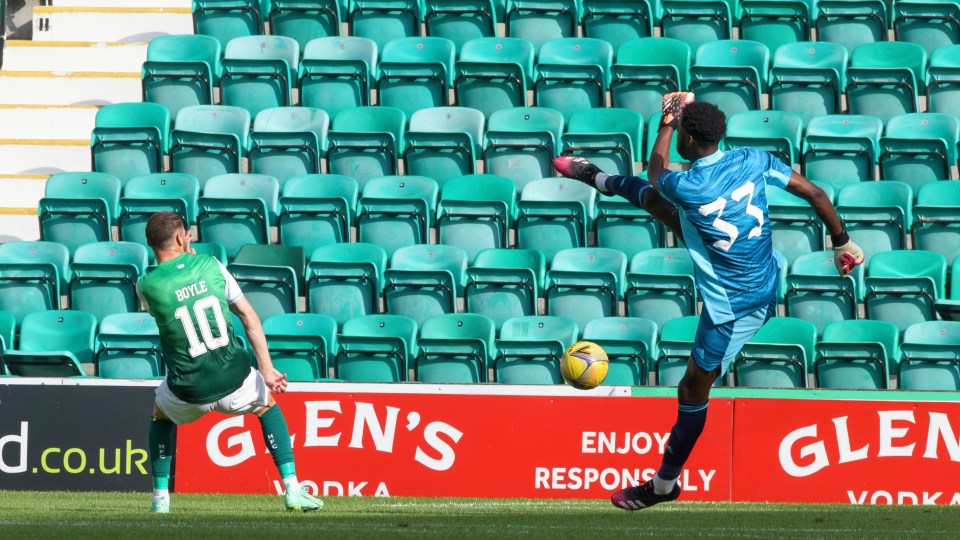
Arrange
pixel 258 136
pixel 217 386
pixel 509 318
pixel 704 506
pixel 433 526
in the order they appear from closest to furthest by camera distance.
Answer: pixel 433 526 → pixel 217 386 → pixel 704 506 → pixel 509 318 → pixel 258 136

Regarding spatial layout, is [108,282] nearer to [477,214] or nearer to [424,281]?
[424,281]

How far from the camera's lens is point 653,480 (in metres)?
7.21

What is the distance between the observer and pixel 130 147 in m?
13.7

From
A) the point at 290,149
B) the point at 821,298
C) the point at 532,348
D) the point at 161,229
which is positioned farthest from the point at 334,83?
the point at 161,229

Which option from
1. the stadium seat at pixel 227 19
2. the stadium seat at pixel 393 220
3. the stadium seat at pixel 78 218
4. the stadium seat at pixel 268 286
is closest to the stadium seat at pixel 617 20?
the stadium seat at pixel 393 220

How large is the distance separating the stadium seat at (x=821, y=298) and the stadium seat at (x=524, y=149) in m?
2.73

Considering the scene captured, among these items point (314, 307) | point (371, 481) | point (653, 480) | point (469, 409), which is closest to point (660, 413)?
point (469, 409)

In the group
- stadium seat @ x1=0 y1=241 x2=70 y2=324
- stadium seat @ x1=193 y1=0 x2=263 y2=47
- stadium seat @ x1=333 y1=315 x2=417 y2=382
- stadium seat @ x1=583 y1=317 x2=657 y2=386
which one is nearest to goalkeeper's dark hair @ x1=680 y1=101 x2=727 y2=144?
stadium seat @ x1=583 y1=317 x2=657 y2=386

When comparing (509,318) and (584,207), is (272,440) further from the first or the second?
(584,207)

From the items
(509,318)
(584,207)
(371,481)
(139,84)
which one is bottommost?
(371,481)

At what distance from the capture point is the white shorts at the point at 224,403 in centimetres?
718

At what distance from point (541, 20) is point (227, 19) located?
3517mm

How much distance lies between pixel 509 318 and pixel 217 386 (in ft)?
16.5

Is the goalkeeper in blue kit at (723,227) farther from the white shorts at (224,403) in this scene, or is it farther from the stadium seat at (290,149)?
the stadium seat at (290,149)
